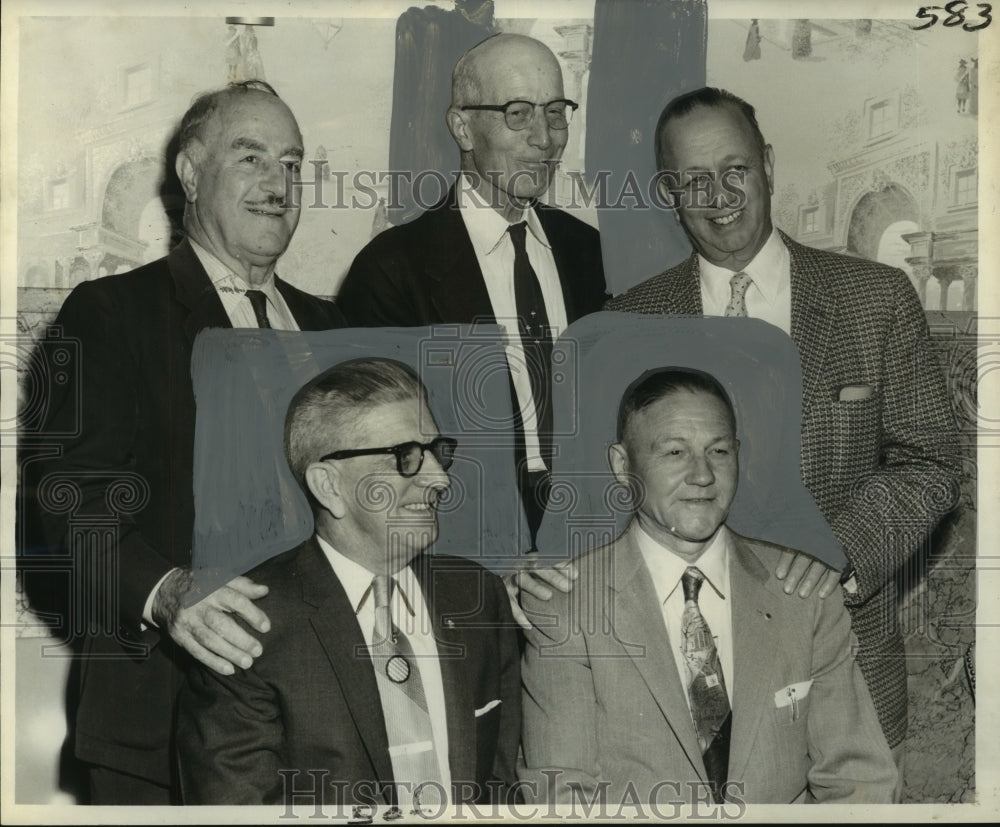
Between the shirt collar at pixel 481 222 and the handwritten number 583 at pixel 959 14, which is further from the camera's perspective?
the handwritten number 583 at pixel 959 14

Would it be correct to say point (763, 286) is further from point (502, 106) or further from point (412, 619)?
point (412, 619)

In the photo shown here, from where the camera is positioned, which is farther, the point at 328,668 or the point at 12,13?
the point at 12,13

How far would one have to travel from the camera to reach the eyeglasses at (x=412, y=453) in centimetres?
340

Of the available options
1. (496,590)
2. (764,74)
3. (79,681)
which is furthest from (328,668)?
(764,74)

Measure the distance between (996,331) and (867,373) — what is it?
1.56 ft

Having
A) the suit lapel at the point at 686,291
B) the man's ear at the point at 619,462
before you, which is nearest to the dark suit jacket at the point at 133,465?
the man's ear at the point at 619,462

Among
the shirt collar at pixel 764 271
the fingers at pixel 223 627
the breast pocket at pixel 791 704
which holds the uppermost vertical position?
the shirt collar at pixel 764 271

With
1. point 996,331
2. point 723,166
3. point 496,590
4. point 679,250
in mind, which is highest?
point 723,166

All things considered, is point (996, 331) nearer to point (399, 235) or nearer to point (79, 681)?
point (399, 235)

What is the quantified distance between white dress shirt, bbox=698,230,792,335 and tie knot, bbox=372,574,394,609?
4.20 ft

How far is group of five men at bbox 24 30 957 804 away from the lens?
341 centimetres

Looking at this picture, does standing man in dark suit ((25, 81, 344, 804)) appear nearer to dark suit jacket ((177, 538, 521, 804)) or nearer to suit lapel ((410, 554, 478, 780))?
dark suit jacket ((177, 538, 521, 804))

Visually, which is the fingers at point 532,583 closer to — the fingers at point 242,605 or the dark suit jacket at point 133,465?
the fingers at point 242,605

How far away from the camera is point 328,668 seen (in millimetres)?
3359
